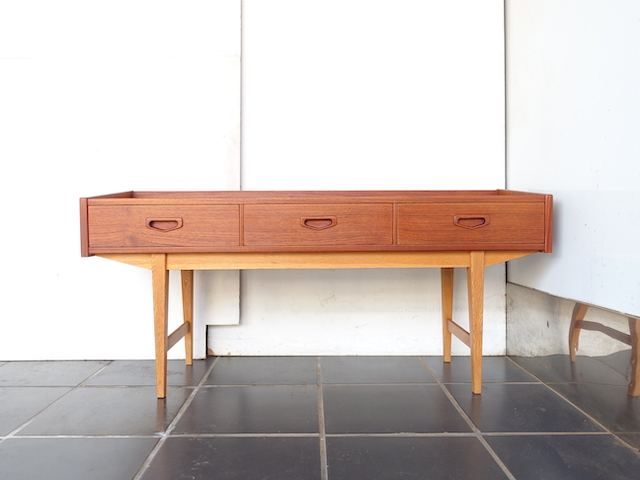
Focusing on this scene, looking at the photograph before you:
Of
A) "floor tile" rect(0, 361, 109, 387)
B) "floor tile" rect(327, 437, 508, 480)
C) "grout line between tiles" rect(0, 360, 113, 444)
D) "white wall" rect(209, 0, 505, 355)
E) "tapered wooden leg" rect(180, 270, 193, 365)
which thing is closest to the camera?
"floor tile" rect(327, 437, 508, 480)

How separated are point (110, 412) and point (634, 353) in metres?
1.97

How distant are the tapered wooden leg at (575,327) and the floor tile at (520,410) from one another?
218mm

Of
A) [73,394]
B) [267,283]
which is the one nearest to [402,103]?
[267,283]

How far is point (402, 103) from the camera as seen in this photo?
114 inches

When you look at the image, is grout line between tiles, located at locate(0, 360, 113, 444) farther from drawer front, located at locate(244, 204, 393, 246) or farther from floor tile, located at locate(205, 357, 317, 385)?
drawer front, located at locate(244, 204, 393, 246)

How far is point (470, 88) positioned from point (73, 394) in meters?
2.48

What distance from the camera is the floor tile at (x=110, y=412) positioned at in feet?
6.51

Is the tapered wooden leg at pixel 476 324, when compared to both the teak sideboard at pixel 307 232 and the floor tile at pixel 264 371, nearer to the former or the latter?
the teak sideboard at pixel 307 232

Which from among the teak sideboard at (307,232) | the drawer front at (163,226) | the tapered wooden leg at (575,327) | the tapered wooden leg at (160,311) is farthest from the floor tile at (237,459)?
the tapered wooden leg at (575,327)

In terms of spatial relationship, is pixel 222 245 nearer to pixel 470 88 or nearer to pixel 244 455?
pixel 244 455

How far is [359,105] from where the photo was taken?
2.88 meters

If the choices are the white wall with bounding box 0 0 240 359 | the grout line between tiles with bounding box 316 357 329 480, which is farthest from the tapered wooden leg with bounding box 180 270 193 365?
the grout line between tiles with bounding box 316 357 329 480

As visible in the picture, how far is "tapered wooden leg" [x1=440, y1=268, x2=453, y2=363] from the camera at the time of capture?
2775mm

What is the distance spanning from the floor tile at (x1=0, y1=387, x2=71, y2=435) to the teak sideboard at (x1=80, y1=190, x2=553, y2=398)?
0.48 m
